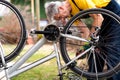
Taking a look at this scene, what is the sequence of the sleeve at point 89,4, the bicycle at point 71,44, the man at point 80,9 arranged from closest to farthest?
1. the bicycle at point 71,44
2. the man at point 80,9
3. the sleeve at point 89,4

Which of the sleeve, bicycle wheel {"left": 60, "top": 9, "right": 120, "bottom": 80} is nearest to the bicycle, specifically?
bicycle wheel {"left": 60, "top": 9, "right": 120, "bottom": 80}

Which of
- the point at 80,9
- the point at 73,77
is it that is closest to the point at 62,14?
the point at 80,9

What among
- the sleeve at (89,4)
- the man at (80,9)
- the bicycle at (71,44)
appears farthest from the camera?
the sleeve at (89,4)

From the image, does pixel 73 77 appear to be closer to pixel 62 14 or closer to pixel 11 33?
pixel 62 14

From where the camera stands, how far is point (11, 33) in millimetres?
5648

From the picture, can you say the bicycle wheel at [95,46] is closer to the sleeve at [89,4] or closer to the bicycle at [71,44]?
the bicycle at [71,44]

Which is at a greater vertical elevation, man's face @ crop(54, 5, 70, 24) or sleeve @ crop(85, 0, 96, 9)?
sleeve @ crop(85, 0, 96, 9)

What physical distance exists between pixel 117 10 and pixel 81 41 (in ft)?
4.06

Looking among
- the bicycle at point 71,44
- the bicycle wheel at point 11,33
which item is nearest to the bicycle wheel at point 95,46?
the bicycle at point 71,44

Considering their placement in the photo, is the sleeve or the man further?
the sleeve

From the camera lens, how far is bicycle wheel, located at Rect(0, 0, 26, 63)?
4973 mm

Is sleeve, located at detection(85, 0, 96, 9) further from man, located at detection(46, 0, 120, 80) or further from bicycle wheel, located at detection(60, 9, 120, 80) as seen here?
bicycle wheel, located at detection(60, 9, 120, 80)

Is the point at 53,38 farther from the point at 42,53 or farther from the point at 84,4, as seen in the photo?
the point at 42,53

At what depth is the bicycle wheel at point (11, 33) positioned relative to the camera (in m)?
4.97
